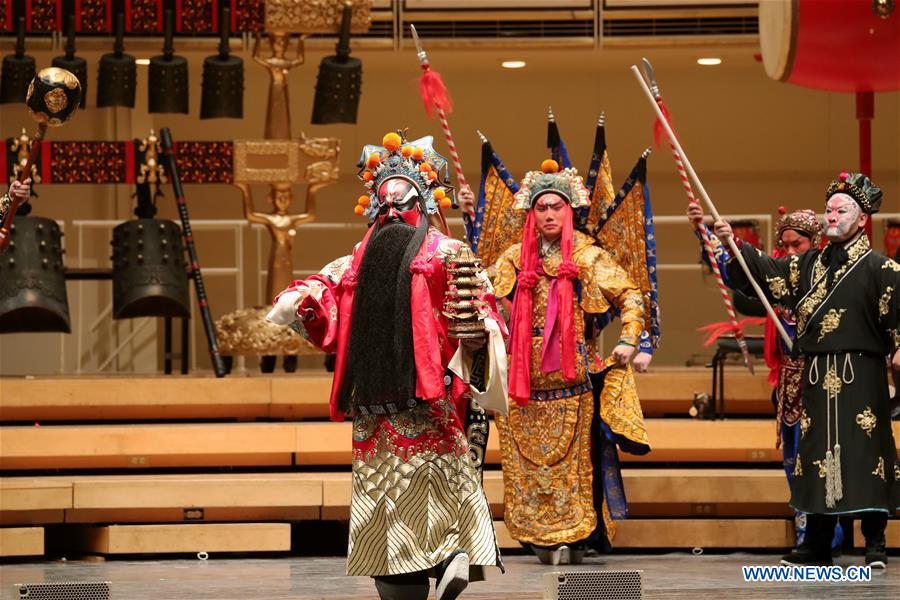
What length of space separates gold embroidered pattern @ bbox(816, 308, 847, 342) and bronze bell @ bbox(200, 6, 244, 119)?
2.99m

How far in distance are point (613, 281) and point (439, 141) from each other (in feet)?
14.3

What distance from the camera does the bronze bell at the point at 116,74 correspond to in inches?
306

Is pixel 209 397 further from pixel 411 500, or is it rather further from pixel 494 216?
pixel 411 500

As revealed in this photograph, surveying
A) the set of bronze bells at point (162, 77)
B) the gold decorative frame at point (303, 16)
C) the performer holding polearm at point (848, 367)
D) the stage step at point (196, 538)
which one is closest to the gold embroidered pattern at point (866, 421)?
the performer holding polearm at point (848, 367)

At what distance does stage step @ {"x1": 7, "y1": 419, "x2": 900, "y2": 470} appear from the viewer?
6.82m

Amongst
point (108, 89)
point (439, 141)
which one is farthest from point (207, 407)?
point (439, 141)

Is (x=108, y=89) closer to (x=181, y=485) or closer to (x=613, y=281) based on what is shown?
(x=181, y=485)

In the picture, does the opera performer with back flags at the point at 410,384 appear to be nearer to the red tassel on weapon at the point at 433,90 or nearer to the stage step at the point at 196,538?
the red tassel on weapon at the point at 433,90

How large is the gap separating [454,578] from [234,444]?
92.8 inches

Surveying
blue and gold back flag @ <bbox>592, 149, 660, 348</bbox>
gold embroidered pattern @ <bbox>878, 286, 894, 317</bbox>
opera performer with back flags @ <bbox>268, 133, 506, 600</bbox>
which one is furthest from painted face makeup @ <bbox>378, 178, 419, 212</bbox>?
gold embroidered pattern @ <bbox>878, 286, 894, 317</bbox>

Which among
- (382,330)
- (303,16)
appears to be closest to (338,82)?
(303,16)

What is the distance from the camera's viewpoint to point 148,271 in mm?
7516

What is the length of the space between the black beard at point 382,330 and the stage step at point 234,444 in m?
2.08

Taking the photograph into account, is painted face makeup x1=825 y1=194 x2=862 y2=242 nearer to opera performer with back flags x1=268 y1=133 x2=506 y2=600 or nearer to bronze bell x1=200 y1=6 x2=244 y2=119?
opera performer with back flags x1=268 y1=133 x2=506 y2=600
